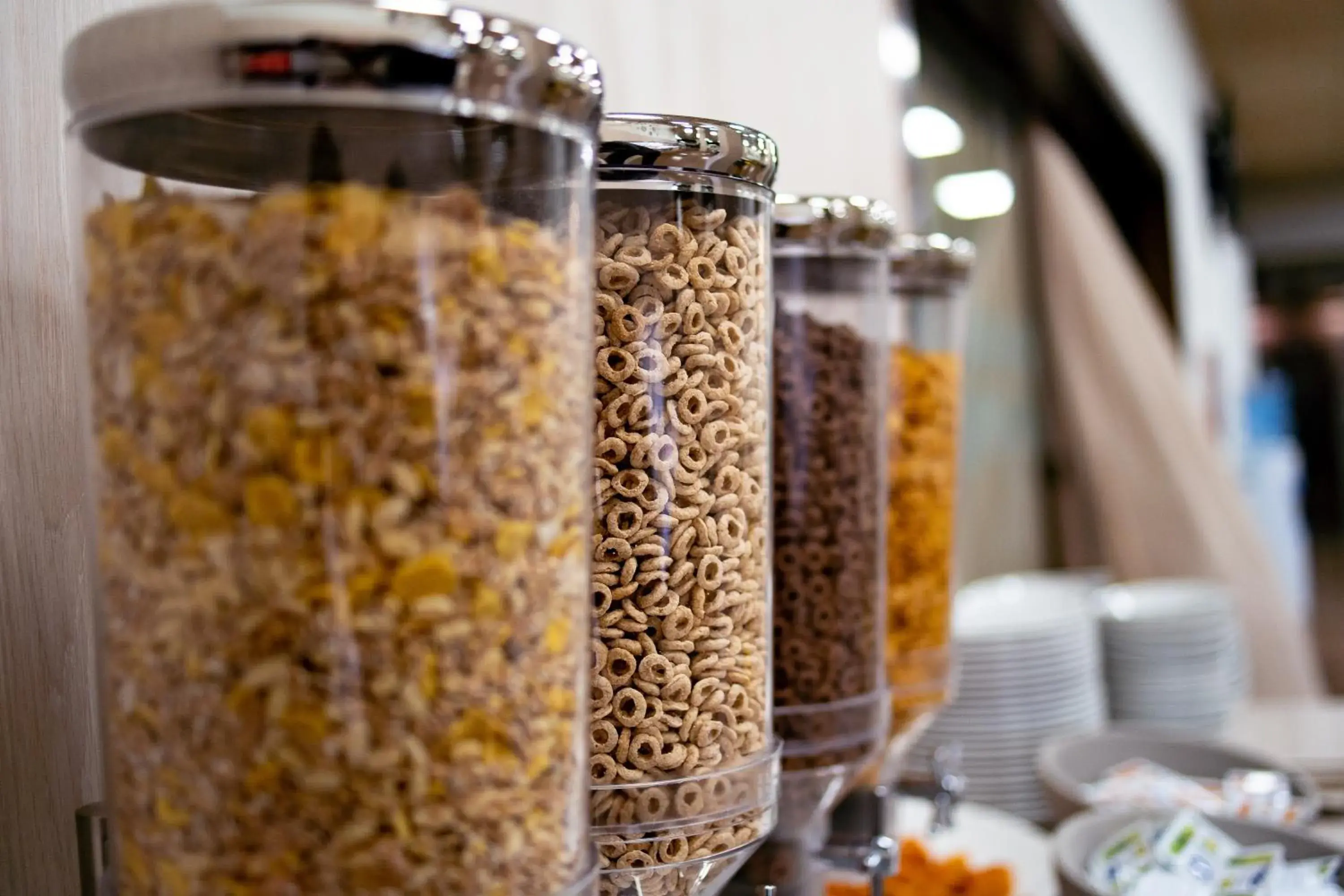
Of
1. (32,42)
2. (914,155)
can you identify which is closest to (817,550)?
(32,42)

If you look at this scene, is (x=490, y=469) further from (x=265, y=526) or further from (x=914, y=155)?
(x=914, y=155)

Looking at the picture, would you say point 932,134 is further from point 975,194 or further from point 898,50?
point 898,50

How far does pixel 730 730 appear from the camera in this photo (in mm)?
418

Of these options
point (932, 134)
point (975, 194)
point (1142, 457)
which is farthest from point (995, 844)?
point (975, 194)

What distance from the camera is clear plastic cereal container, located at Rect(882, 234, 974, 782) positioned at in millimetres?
671

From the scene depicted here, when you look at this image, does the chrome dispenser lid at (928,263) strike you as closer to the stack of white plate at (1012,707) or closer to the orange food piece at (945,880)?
the orange food piece at (945,880)

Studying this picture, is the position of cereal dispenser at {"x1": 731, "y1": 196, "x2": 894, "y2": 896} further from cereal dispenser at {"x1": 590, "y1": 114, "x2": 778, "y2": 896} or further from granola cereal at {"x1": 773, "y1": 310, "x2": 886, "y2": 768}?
cereal dispenser at {"x1": 590, "y1": 114, "x2": 778, "y2": 896}

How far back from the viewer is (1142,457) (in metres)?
1.92

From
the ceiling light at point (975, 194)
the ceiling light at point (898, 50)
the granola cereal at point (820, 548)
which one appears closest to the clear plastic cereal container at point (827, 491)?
the granola cereal at point (820, 548)

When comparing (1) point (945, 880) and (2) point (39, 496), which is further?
(1) point (945, 880)

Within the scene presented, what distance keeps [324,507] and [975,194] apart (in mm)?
2075

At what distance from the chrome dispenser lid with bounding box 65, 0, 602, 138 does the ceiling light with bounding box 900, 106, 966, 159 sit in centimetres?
138

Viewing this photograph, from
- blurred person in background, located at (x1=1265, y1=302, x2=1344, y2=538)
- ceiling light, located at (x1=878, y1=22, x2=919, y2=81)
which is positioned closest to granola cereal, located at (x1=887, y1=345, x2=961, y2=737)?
ceiling light, located at (x1=878, y1=22, x2=919, y2=81)

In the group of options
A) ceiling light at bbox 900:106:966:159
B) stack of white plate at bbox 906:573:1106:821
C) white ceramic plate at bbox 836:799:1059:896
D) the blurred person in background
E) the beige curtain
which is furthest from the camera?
the blurred person in background
